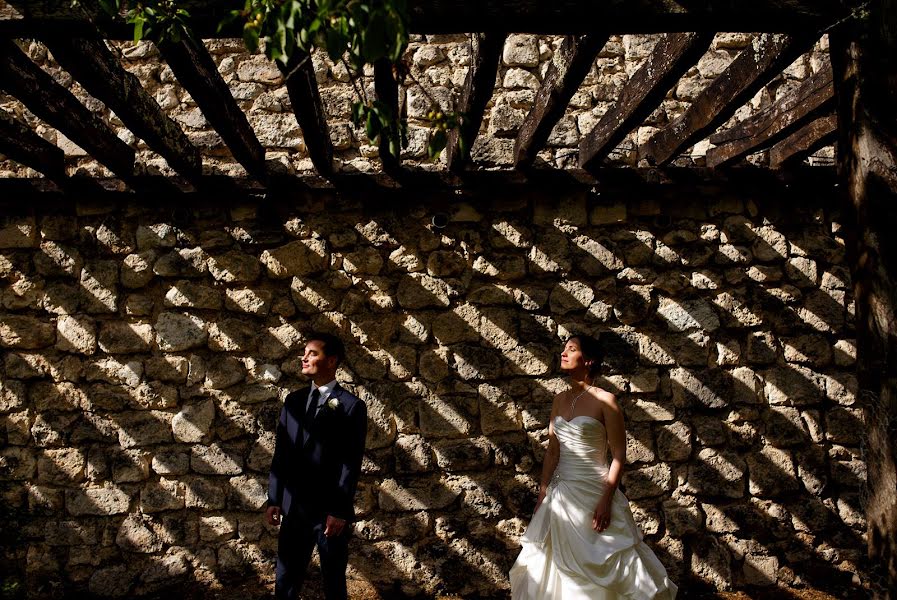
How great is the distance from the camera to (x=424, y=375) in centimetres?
372

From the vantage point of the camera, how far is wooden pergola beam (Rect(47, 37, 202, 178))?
2084 mm

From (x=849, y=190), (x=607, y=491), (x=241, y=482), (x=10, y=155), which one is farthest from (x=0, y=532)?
(x=849, y=190)

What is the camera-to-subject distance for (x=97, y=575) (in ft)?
11.7

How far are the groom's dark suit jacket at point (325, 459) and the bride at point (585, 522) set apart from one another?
0.99m

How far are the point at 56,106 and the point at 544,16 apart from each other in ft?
6.96

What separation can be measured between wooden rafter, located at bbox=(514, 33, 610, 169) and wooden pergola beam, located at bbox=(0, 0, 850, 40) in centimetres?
14

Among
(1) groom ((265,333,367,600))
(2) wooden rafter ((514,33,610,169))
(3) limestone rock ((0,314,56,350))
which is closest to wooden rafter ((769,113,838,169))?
(2) wooden rafter ((514,33,610,169))

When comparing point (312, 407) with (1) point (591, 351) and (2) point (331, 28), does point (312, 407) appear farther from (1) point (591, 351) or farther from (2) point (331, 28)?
(2) point (331, 28)

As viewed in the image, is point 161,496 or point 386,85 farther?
point 161,496

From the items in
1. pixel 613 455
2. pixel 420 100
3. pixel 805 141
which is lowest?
pixel 613 455

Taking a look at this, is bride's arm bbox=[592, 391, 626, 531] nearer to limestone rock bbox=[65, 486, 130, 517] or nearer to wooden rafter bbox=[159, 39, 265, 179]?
wooden rafter bbox=[159, 39, 265, 179]

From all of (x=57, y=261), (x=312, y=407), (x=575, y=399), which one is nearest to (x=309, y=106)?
(x=312, y=407)

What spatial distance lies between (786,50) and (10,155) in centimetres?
363

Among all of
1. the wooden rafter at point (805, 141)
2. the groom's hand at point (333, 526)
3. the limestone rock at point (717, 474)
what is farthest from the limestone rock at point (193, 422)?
the wooden rafter at point (805, 141)
